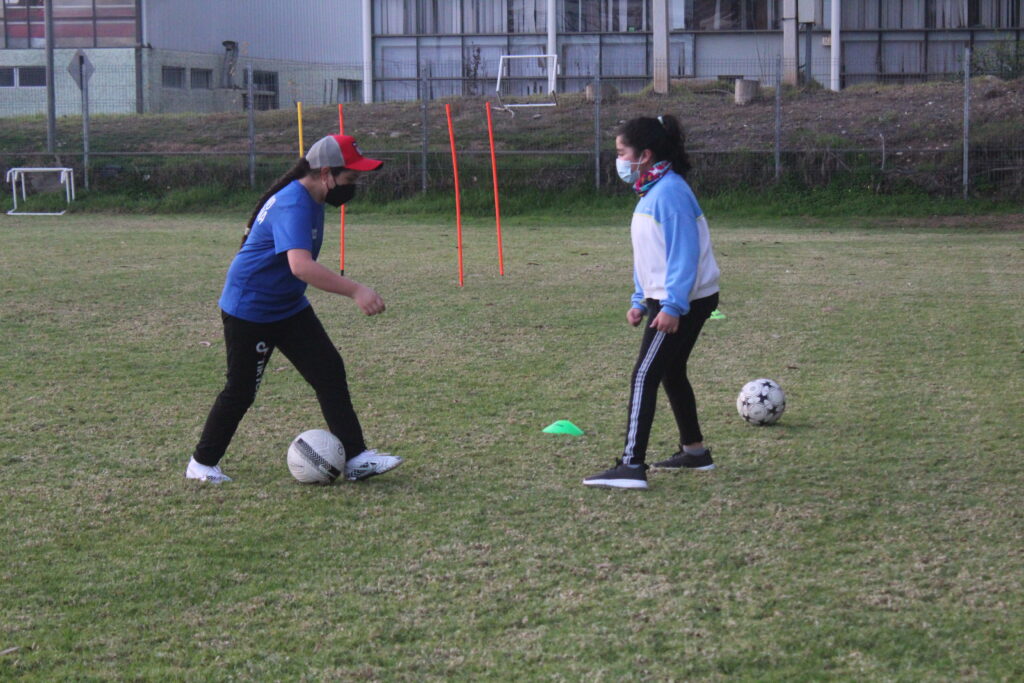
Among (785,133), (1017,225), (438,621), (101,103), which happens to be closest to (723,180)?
(785,133)

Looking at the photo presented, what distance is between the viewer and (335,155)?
5.21 meters

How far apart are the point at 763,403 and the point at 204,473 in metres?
3.06

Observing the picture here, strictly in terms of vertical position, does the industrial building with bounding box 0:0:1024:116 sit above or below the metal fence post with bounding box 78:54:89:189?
above

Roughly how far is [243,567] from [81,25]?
130 ft

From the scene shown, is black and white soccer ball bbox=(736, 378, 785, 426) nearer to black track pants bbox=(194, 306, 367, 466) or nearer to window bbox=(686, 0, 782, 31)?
black track pants bbox=(194, 306, 367, 466)

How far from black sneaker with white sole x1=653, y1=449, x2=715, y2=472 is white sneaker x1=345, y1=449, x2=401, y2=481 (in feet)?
4.26

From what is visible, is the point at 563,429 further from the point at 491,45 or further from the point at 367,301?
the point at 491,45

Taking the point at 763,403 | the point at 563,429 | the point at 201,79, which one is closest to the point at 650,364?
the point at 563,429

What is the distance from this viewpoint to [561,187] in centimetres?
2384

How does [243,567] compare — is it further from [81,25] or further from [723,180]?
[81,25]

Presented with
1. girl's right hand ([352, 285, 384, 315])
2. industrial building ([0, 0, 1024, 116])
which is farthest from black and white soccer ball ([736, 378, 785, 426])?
industrial building ([0, 0, 1024, 116])

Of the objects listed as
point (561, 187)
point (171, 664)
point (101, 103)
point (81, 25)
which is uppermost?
point (81, 25)

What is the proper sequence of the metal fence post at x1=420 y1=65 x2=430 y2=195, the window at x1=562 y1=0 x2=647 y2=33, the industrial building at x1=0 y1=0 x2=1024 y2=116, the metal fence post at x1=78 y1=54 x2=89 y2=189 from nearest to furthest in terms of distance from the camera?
the metal fence post at x1=420 y1=65 x2=430 y2=195 < the metal fence post at x1=78 y1=54 x2=89 y2=189 < the industrial building at x1=0 y1=0 x2=1024 y2=116 < the window at x1=562 y1=0 x2=647 y2=33

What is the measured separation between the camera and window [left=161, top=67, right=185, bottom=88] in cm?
4069
